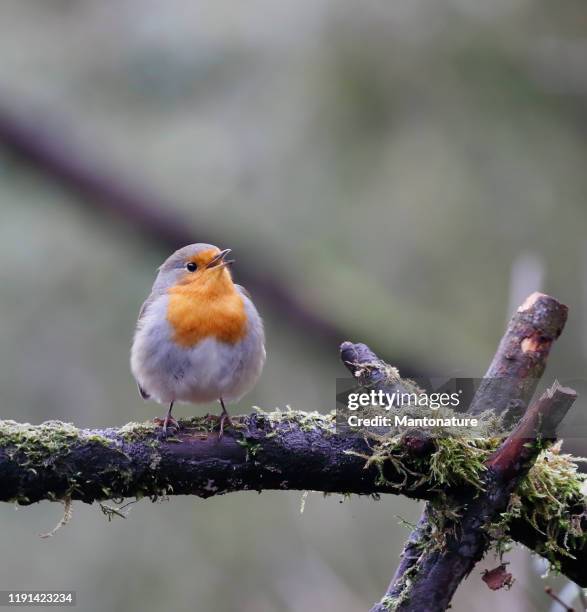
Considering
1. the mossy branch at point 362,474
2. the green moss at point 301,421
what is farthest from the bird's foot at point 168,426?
the green moss at point 301,421

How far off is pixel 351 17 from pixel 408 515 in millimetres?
3628

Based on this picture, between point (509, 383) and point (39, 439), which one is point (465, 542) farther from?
point (39, 439)

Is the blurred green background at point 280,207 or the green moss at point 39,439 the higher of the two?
the blurred green background at point 280,207

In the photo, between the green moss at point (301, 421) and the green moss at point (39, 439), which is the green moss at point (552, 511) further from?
the green moss at point (39, 439)

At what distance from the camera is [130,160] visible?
21.6 ft

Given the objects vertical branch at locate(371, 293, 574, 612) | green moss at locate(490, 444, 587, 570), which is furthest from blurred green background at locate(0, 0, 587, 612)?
green moss at locate(490, 444, 587, 570)

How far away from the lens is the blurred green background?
606 centimetres

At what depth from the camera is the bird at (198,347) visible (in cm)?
371

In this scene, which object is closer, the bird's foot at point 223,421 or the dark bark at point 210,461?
the dark bark at point 210,461

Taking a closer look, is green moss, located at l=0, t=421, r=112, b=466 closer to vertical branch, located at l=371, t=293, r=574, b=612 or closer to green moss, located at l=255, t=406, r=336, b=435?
green moss, located at l=255, t=406, r=336, b=435

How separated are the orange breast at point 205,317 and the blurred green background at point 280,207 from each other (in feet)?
6.74

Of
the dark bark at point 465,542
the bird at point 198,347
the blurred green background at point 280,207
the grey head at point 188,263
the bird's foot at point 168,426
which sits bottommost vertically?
the dark bark at point 465,542

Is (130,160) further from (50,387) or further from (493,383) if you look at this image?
(493,383)

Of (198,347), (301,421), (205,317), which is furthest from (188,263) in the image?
(301,421)
